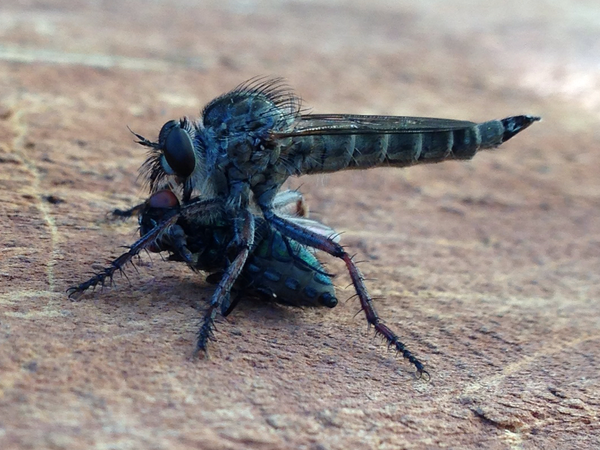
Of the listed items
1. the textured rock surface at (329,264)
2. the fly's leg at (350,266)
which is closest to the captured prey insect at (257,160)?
the fly's leg at (350,266)

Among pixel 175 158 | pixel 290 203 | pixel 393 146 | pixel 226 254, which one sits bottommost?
pixel 226 254

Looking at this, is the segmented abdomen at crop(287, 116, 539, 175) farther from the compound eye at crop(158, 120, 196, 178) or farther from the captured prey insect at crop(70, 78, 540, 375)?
the compound eye at crop(158, 120, 196, 178)

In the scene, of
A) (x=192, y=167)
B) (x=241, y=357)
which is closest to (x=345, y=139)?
(x=192, y=167)

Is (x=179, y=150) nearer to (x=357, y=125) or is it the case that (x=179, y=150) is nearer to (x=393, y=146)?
(x=357, y=125)

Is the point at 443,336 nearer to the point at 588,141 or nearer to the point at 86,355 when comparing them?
the point at 86,355

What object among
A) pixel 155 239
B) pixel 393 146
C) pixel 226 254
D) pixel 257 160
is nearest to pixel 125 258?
pixel 155 239

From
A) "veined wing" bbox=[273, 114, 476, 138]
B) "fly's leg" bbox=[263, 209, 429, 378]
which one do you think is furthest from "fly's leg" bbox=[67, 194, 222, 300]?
"veined wing" bbox=[273, 114, 476, 138]
